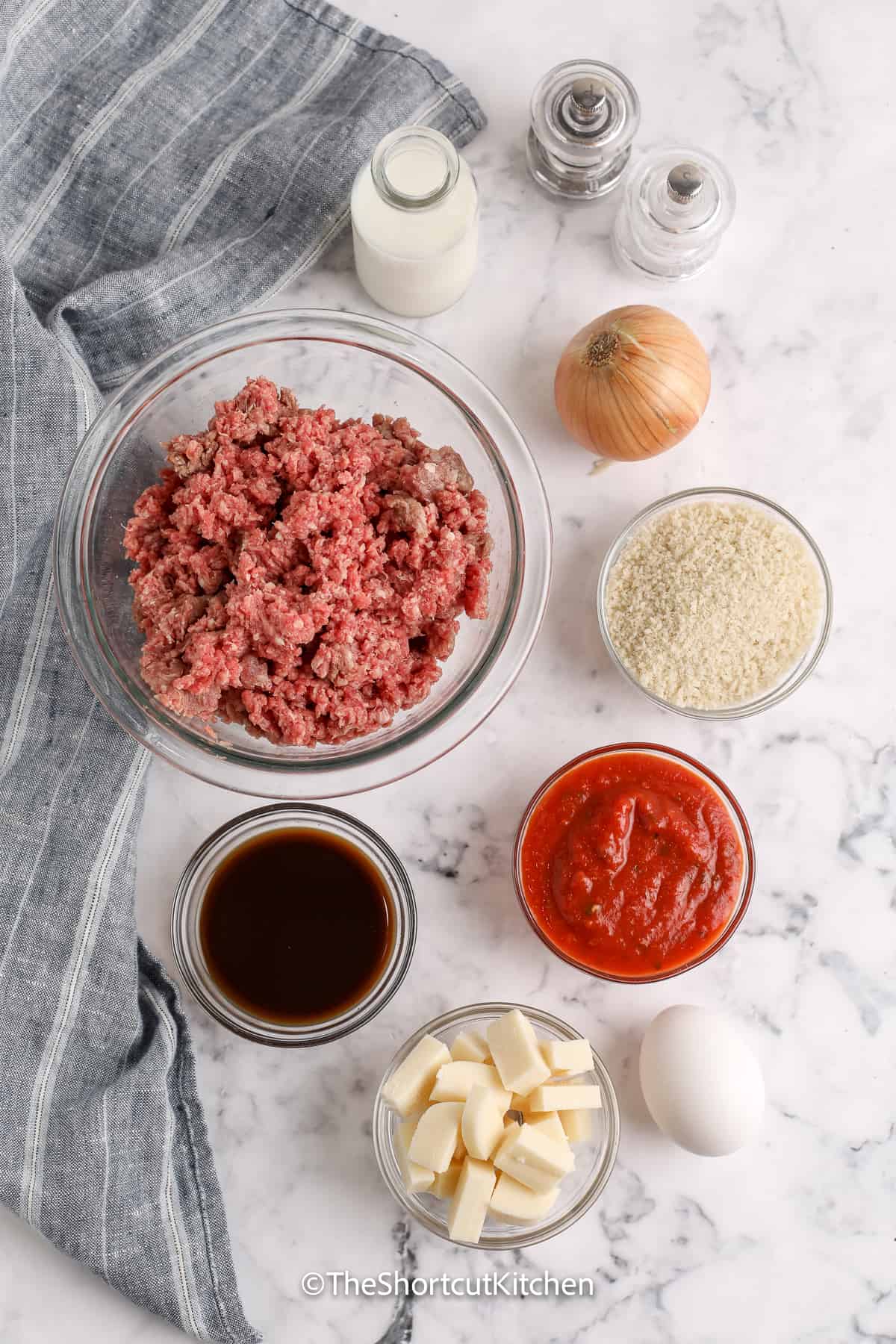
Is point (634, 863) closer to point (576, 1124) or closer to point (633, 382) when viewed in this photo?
point (576, 1124)

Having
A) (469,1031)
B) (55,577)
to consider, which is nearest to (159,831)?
(55,577)

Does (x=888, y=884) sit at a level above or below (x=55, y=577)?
above

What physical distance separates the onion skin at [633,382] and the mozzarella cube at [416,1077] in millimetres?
1176

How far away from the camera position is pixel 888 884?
7.09ft

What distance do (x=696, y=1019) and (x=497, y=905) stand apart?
440 millimetres

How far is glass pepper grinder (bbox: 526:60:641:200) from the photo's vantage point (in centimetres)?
197

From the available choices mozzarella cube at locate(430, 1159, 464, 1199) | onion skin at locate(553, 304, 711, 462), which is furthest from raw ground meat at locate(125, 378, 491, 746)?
mozzarella cube at locate(430, 1159, 464, 1199)

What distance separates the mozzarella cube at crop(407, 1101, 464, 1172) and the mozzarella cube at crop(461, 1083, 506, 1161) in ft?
0.06

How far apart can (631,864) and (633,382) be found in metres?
0.89

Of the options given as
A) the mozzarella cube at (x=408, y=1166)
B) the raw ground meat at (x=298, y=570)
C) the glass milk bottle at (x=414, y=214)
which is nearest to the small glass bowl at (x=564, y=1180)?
the mozzarella cube at (x=408, y=1166)

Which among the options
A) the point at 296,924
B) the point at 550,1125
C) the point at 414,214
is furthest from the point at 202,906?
the point at 414,214

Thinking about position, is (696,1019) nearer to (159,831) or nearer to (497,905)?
(497,905)

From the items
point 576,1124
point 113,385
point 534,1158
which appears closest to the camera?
point 534,1158

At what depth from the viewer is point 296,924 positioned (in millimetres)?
2145
